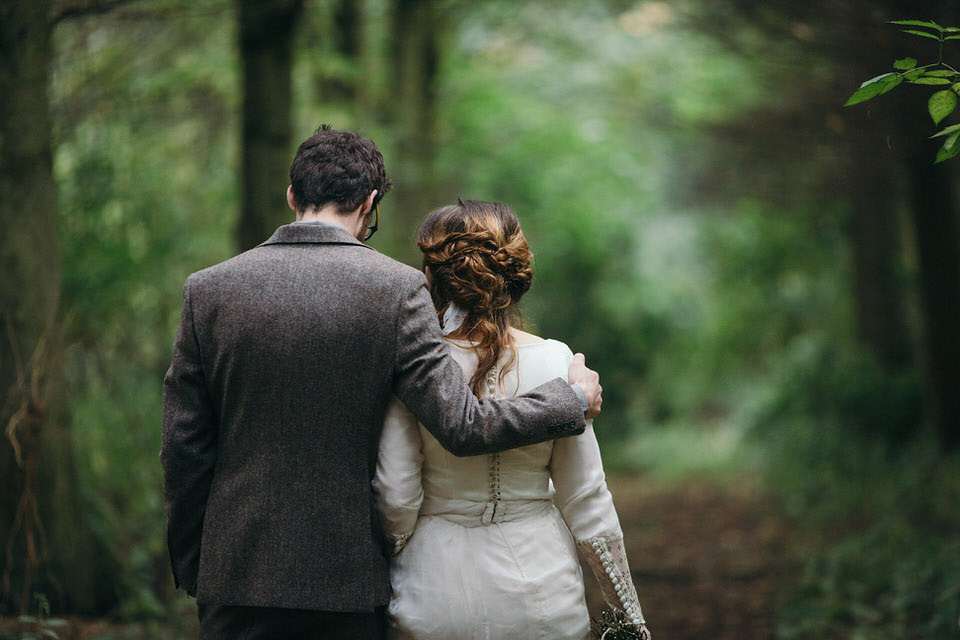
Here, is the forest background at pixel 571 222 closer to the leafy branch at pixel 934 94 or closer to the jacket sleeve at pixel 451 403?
the jacket sleeve at pixel 451 403

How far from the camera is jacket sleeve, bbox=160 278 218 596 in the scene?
8.29ft

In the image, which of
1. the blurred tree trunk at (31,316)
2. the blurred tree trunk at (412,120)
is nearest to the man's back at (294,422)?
the blurred tree trunk at (31,316)

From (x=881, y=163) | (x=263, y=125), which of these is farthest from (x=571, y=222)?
(x=263, y=125)

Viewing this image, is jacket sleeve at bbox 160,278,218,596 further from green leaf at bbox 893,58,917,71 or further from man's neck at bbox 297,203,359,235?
green leaf at bbox 893,58,917,71

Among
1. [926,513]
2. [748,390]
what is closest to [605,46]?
[748,390]

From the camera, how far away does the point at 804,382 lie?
13.1 metres

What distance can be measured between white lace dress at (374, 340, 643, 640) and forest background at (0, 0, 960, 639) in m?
0.75

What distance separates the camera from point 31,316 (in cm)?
439

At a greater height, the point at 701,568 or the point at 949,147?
the point at 949,147

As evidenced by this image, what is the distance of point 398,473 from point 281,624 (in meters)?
0.52

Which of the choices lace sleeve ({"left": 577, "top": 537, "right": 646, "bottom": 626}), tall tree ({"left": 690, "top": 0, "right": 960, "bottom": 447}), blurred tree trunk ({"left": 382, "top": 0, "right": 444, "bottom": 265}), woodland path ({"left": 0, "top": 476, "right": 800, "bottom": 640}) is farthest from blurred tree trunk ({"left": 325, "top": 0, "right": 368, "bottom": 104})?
lace sleeve ({"left": 577, "top": 537, "right": 646, "bottom": 626})

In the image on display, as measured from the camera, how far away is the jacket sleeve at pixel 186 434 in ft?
8.29

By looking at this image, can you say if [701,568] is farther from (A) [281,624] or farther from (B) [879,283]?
(A) [281,624]

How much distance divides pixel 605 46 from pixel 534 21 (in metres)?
2.75
